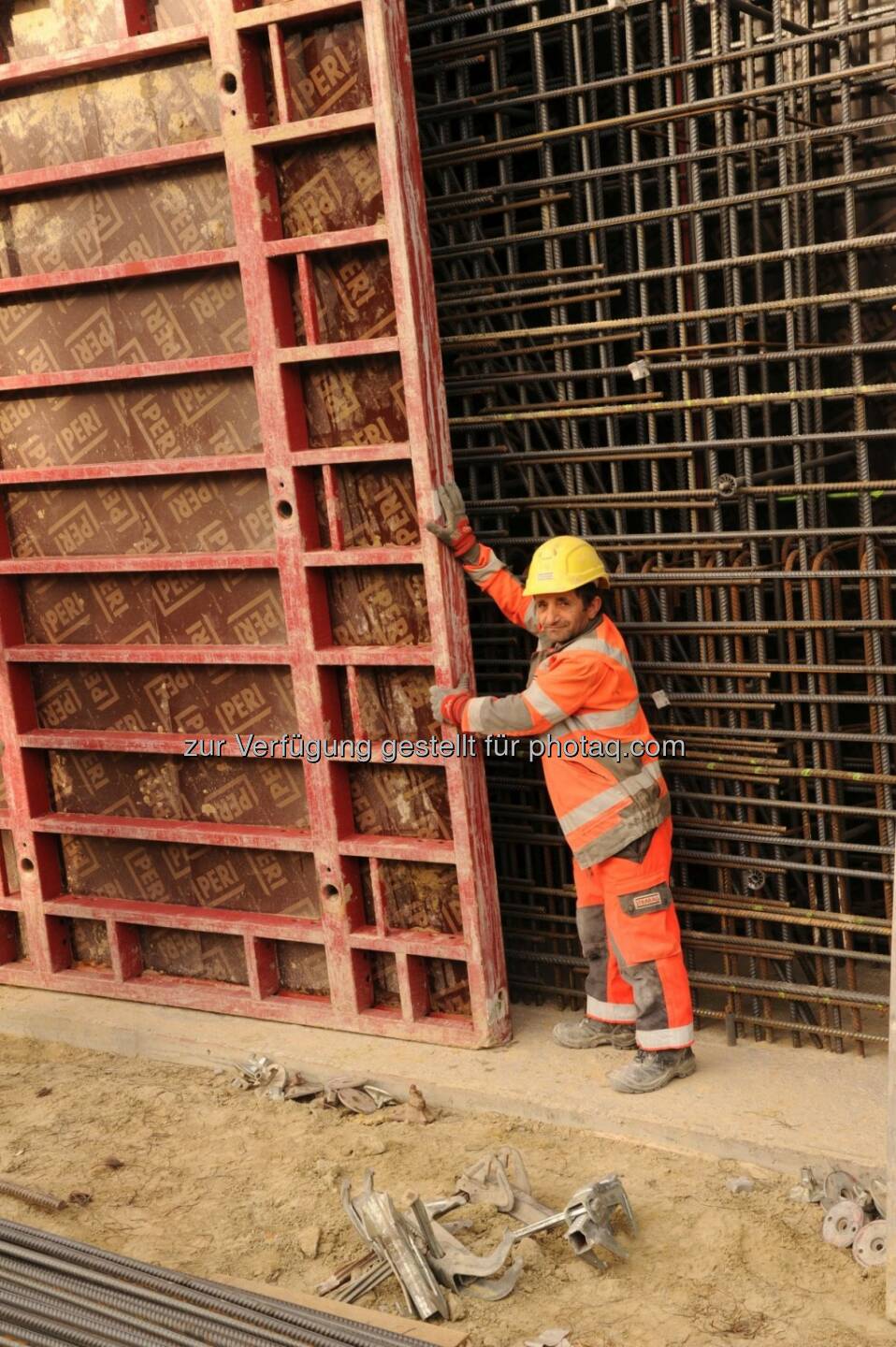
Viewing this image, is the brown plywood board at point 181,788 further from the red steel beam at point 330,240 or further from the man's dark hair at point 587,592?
the red steel beam at point 330,240

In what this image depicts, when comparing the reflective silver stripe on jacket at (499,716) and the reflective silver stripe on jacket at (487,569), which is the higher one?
the reflective silver stripe on jacket at (487,569)

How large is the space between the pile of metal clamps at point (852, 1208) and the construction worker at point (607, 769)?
771 mm

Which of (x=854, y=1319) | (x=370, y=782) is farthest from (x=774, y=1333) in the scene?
(x=370, y=782)

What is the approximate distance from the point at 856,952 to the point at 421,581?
2122 mm

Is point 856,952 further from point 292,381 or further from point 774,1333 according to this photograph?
point 292,381

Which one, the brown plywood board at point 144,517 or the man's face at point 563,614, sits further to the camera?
the brown plywood board at point 144,517

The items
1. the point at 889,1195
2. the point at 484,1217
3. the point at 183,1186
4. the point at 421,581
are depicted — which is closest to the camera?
the point at 889,1195

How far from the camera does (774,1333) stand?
3951mm

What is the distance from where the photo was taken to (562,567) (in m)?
5.12

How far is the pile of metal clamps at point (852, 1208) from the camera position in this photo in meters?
4.23

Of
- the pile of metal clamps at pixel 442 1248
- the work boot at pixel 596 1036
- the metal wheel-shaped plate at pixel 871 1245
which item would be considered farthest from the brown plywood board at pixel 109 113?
the metal wheel-shaped plate at pixel 871 1245

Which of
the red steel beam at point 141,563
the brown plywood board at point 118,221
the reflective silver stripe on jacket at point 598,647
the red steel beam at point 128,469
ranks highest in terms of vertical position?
the brown plywood board at point 118,221

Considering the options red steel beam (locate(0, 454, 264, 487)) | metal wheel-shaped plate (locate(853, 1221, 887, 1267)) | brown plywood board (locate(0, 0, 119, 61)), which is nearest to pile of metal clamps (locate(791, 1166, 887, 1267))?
metal wheel-shaped plate (locate(853, 1221, 887, 1267))

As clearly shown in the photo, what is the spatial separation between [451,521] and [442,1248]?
8.17 ft
